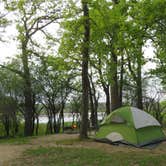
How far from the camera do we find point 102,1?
17.3 m

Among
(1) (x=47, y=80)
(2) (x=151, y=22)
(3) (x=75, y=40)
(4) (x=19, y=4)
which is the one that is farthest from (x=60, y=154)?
(1) (x=47, y=80)

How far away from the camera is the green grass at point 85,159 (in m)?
9.91

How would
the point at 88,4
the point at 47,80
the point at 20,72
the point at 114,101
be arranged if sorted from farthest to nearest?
the point at 47,80
the point at 20,72
the point at 114,101
the point at 88,4

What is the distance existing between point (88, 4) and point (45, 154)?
7522 mm

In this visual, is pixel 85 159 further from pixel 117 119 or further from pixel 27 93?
pixel 27 93

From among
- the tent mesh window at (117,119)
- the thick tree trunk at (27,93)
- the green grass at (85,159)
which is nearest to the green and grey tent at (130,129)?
the tent mesh window at (117,119)

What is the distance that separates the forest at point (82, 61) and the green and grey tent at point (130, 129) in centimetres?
132

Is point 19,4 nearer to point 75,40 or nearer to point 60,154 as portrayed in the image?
point 75,40

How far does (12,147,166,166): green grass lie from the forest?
457cm

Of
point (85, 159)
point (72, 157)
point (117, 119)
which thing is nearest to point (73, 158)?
point (72, 157)

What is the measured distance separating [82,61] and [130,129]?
4.09 meters

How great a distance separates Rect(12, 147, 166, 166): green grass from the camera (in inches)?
390

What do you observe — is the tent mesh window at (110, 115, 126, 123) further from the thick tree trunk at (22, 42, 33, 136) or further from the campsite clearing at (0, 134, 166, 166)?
Answer: the thick tree trunk at (22, 42, 33, 136)

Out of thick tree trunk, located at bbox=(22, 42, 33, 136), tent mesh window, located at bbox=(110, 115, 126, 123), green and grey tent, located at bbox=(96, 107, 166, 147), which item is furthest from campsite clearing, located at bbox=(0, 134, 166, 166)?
thick tree trunk, located at bbox=(22, 42, 33, 136)
